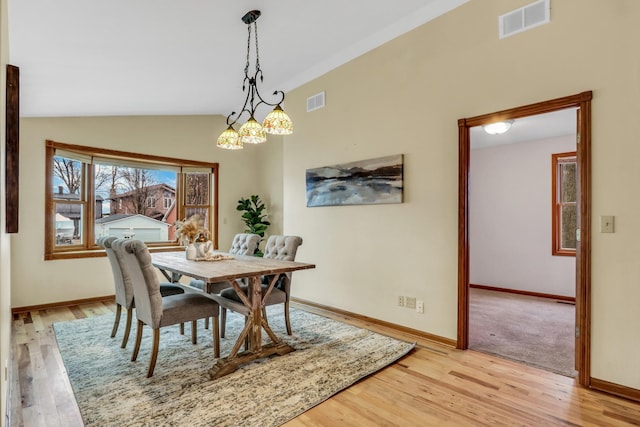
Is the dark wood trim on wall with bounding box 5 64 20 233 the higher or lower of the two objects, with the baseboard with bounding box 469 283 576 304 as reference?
higher

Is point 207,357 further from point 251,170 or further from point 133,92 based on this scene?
point 251,170

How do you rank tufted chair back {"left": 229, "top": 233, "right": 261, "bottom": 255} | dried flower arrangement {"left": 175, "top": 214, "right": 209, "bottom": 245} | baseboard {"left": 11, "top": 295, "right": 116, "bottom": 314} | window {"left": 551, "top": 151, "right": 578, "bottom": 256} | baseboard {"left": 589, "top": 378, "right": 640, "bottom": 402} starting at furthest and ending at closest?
window {"left": 551, "top": 151, "right": 578, "bottom": 256} → baseboard {"left": 11, "top": 295, "right": 116, "bottom": 314} → tufted chair back {"left": 229, "top": 233, "right": 261, "bottom": 255} → dried flower arrangement {"left": 175, "top": 214, "right": 209, "bottom": 245} → baseboard {"left": 589, "top": 378, "right": 640, "bottom": 402}

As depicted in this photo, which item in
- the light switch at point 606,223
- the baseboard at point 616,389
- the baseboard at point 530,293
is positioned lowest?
the baseboard at point 530,293

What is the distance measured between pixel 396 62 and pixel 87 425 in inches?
154

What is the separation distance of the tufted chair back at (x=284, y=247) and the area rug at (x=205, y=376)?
2.52ft

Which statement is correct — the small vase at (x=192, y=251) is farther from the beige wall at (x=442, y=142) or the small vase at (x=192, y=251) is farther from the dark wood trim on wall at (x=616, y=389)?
the dark wood trim on wall at (x=616, y=389)

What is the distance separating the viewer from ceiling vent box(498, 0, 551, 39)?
270cm

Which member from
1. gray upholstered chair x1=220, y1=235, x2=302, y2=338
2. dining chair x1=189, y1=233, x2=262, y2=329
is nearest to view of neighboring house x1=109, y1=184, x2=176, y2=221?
dining chair x1=189, y1=233, x2=262, y2=329

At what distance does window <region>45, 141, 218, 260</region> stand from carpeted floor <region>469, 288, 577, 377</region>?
440 cm

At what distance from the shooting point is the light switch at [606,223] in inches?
94.2

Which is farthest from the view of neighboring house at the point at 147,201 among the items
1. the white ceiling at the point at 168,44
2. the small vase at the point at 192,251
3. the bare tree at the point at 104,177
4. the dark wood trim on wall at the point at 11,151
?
the dark wood trim on wall at the point at 11,151

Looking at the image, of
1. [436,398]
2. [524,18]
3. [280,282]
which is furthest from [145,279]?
[524,18]

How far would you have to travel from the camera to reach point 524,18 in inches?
110

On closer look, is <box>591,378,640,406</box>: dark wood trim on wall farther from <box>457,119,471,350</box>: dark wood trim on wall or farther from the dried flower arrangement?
the dried flower arrangement
